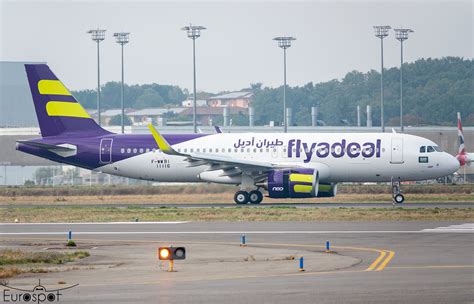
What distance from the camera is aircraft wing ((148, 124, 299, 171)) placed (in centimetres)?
5350

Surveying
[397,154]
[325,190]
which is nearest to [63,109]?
[325,190]

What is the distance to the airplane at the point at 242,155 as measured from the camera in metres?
54.7

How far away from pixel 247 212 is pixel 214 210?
2.26 metres

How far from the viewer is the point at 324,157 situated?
55312mm

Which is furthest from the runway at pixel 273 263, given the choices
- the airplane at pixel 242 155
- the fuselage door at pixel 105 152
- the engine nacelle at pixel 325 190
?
the fuselage door at pixel 105 152

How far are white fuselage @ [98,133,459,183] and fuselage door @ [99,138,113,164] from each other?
Result: 1.44ft

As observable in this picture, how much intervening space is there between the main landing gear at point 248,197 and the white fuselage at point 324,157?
2.05 meters

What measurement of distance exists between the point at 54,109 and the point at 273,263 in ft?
108

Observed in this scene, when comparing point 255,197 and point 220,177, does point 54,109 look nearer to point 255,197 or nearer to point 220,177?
point 220,177

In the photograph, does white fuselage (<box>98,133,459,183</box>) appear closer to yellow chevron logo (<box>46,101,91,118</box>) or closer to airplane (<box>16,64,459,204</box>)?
airplane (<box>16,64,459,204</box>)

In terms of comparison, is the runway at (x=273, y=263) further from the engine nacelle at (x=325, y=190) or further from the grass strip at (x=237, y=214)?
the engine nacelle at (x=325, y=190)

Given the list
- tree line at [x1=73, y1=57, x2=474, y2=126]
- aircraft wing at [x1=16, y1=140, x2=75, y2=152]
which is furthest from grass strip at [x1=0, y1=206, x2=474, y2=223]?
tree line at [x1=73, y1=57, x2=474, y2=126]

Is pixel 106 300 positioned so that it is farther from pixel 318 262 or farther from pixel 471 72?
pixel 471 72

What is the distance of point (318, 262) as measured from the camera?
27.5 metres
